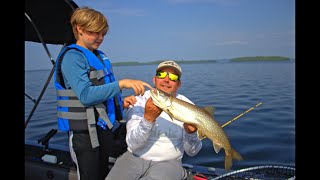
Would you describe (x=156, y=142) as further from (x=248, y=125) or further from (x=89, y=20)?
(x=248, y=125)

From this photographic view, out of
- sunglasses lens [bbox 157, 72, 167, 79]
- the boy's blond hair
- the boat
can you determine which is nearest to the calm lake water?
the boat

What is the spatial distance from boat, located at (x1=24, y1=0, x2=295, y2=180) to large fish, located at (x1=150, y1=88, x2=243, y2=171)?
552mm

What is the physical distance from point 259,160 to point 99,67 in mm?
4728

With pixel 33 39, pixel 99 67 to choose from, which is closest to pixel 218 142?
pixel 99 67

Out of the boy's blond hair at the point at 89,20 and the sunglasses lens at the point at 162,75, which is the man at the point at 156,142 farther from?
the boy's blond hair at the point at 89,20

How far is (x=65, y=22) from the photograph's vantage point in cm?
450

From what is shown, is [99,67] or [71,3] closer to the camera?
[99,67]

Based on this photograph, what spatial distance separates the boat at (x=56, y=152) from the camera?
3.78 metres

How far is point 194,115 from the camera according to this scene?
3.13 m

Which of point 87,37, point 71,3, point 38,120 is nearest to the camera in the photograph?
point 87,37

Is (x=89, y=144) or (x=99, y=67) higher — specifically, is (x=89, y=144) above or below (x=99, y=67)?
below

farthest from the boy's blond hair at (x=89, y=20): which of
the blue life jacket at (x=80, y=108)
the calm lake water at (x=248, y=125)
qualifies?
the calm lake water at (x=248, y=125)

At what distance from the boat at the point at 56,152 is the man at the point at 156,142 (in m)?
0.44

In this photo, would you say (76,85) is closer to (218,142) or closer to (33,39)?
(218,142)
